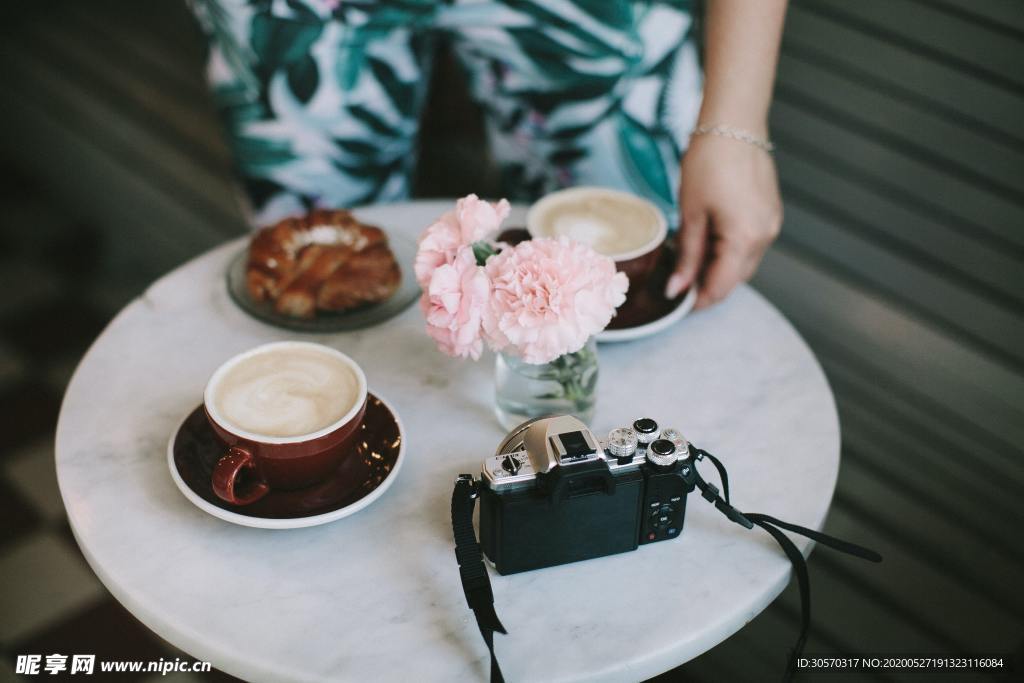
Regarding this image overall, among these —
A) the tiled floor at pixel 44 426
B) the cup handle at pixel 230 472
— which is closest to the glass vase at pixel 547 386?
the cup handle at pixel 230 472

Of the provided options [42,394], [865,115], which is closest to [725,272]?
[865,115]

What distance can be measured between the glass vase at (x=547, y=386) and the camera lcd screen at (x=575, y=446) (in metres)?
0.12

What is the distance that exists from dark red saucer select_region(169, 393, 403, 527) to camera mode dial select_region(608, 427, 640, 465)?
0.65 ft

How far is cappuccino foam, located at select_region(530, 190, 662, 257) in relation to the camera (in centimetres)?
96

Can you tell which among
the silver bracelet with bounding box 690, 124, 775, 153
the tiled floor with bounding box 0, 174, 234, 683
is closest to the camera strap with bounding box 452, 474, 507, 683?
the silver bracelet with bounding box 690, 124, 775, 153

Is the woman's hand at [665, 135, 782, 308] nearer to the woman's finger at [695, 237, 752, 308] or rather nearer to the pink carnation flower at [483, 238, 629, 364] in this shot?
the woman's finger at [695, 237, 752, 308]

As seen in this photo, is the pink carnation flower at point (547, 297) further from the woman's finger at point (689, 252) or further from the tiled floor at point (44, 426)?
the tiled floor at point (44, 426)

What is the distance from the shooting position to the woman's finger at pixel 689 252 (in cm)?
101

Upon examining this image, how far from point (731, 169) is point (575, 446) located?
17.4 inches

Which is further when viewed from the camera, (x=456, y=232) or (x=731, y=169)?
(x=731, y=169)

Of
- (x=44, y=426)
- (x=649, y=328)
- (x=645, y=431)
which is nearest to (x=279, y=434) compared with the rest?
(x=645, y=431)

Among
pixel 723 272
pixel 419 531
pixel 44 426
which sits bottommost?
pixel 44 426

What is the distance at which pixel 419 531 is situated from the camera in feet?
2.57

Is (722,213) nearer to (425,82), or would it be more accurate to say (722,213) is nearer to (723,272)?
(723,272)
